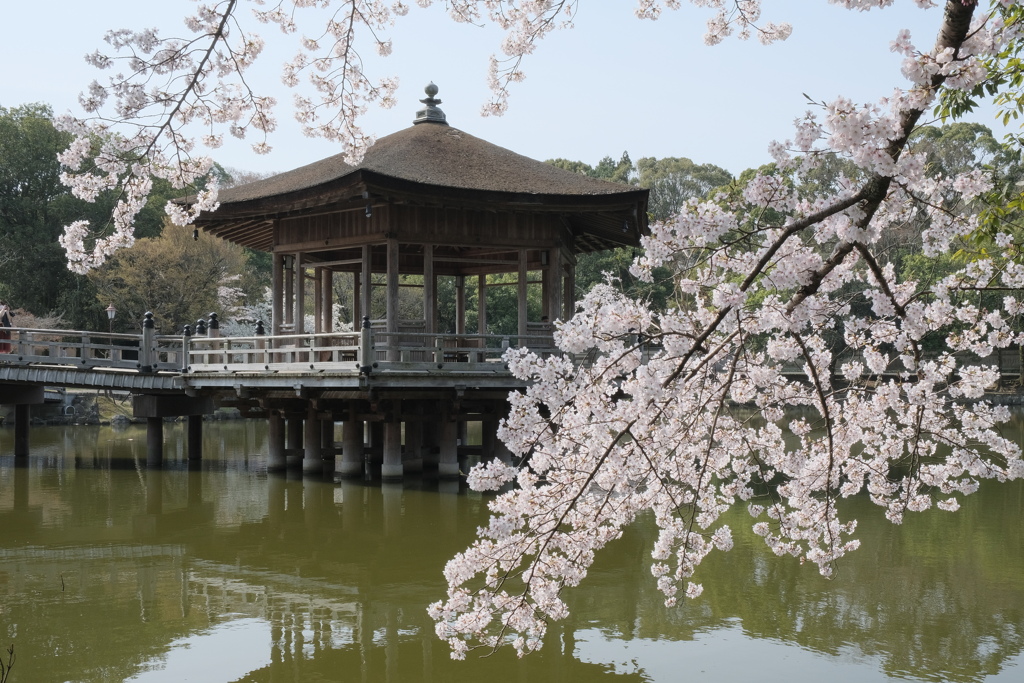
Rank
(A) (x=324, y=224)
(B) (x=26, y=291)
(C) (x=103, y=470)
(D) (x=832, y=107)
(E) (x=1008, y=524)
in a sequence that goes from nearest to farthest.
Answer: (D) (x=832, y=107) < (E) (x=1008, y=524) < (A) (x=324, y=224) < (C) (x=103, y=470) < (B) (x=26, y=291)

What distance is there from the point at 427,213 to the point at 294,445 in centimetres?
518

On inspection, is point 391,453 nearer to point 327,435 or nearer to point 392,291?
point 392,291

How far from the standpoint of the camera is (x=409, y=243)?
1396 centimetres

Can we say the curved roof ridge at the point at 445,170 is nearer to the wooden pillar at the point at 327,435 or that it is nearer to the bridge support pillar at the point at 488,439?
the bridge support pillar at the point at 488,439

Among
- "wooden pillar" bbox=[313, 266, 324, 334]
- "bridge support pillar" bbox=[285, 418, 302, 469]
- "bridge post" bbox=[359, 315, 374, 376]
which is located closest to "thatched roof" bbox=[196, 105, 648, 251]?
"wooden pillar" bbox=[313, 266, 324, 334]

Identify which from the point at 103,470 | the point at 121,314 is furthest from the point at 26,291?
the point at 103,470

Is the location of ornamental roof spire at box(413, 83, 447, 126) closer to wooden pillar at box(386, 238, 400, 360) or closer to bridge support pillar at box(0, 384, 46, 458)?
wooden pillar at box(386, 238, 400, 360)

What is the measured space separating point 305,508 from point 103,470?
19.9ft

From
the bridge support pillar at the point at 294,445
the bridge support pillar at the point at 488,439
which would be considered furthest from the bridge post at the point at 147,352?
the bridge support pillar at the point at 488,439

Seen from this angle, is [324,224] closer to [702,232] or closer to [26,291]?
[702,232]

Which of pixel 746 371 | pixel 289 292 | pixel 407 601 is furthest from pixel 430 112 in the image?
pixel 746 371

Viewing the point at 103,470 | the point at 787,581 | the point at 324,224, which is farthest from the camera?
the point at 103,470

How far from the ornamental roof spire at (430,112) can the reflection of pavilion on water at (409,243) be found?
184mm

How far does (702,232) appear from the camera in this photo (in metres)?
3.33
